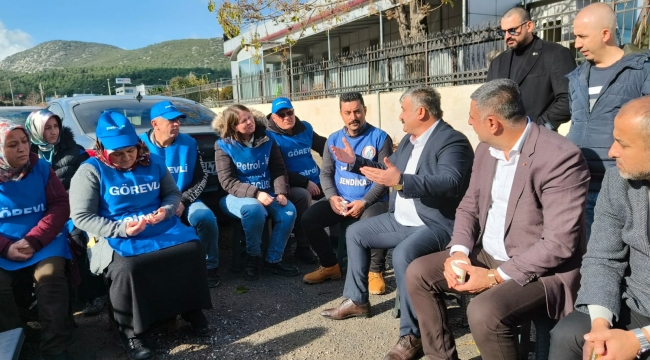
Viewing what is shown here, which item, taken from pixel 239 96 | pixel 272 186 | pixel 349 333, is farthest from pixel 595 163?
pixel 239 96

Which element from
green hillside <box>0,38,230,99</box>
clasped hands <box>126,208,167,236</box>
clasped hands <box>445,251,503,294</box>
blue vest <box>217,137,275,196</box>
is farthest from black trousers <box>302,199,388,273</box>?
green hillside <box>0,38,230,99</box>

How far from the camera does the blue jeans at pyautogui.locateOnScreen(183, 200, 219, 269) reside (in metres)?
4.22

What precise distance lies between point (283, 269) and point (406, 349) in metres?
1.88

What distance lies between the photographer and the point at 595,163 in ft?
10.1

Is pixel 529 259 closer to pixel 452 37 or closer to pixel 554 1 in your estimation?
pixel 452 37

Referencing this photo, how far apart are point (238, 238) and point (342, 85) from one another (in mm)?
9170

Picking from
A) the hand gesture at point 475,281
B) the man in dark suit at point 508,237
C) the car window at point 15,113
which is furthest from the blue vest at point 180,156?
the hand gesture at point 475,281

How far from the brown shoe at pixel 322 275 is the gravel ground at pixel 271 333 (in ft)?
0.44

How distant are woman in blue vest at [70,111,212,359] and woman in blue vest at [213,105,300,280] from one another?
3.44 ft

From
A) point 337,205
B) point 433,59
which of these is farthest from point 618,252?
point 433,59

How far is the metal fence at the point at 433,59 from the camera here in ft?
23.5

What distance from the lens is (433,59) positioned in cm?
1016

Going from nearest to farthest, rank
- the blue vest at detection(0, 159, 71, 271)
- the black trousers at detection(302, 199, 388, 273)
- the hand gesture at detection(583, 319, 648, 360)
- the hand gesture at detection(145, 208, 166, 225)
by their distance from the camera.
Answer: the hand gesture at detection(583, 319, 648, 360) → the blue vest at detection(0, 159, 71, 271) → the hand gesture at detection(145, 208, 166, 225) → the black trousers at detection(302, 199, 388, 273)

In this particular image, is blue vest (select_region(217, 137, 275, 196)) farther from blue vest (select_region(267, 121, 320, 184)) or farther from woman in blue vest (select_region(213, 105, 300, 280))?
blue vest (select_region(267, 121, 320, 184))
